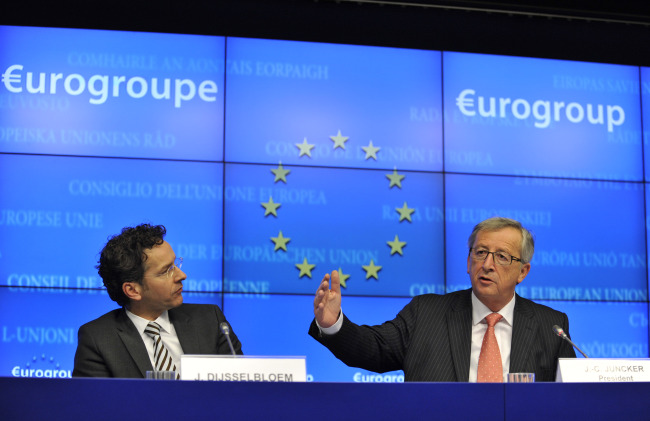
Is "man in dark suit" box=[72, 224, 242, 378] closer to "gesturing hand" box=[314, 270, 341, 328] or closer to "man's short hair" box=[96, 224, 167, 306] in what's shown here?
"man's short hair" box=[96, 224, 167, 306]

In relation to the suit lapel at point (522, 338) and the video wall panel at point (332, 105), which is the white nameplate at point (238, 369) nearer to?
the suit lapel at point (522, 338)

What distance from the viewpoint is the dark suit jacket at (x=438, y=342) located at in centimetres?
265

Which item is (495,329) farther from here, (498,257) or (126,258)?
(126,258)

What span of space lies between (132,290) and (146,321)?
0.11m

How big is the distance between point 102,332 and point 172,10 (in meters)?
2.62

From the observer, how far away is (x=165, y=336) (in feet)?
9.17

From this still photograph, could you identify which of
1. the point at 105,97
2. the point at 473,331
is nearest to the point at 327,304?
the point at 473,331

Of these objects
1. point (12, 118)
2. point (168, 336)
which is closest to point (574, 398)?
point (168, 336)

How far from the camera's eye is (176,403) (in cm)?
172

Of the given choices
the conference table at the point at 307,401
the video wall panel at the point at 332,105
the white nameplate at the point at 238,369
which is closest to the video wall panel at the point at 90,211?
the video wall panel at the point at 332,105

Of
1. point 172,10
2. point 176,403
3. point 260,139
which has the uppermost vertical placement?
point 172,10

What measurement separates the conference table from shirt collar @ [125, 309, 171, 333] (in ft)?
3.48

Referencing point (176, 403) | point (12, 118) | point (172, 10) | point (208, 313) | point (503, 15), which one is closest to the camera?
point (176, 403)

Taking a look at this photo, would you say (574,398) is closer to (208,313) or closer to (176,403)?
(176,403)
